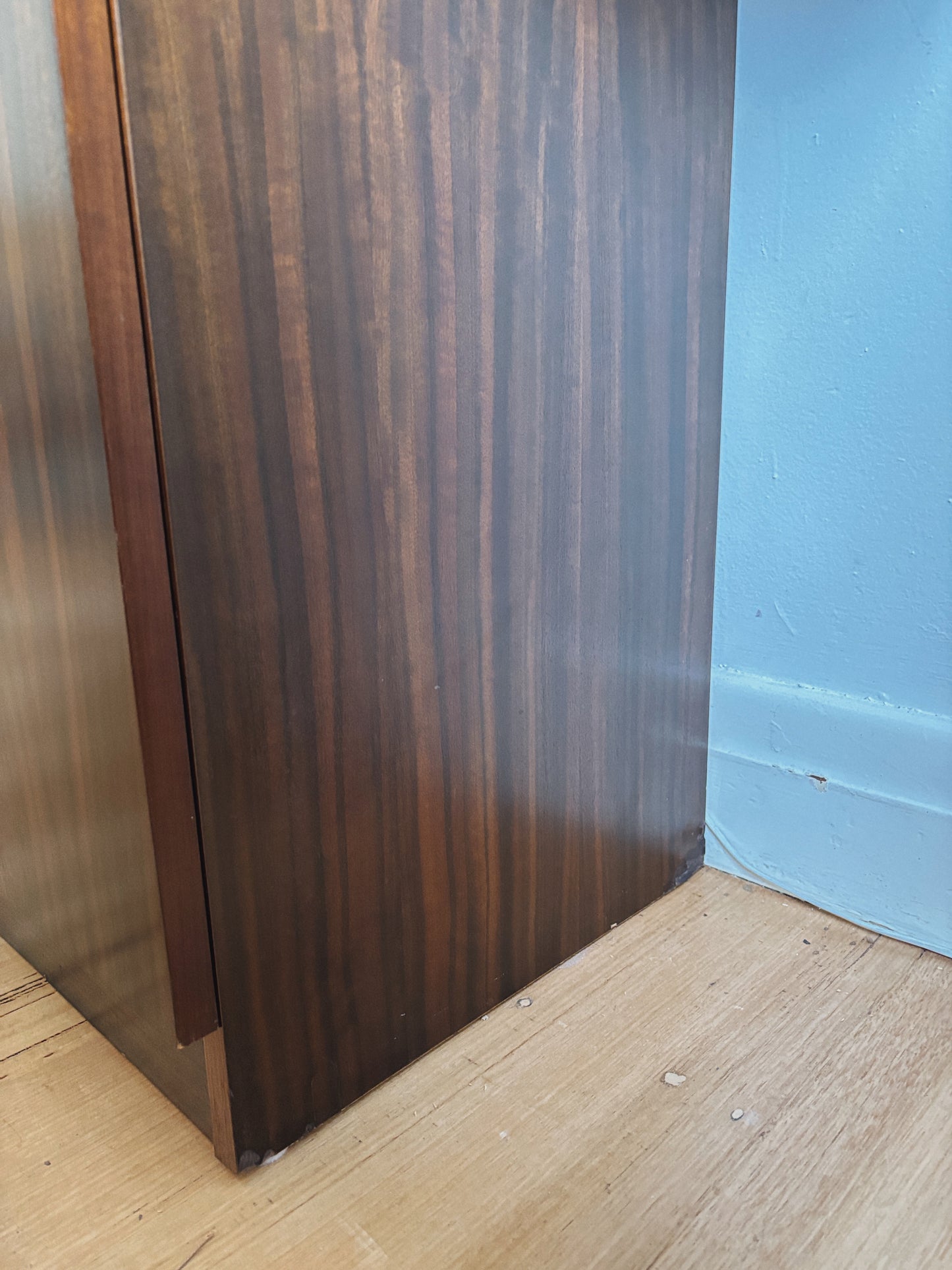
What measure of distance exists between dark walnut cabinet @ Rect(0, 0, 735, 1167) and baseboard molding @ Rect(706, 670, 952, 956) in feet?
0.60

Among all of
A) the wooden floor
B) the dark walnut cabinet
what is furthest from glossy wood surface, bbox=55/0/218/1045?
the wooden floor

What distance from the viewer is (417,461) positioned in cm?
67

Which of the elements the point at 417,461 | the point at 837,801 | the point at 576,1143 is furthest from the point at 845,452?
the point at 576,1143

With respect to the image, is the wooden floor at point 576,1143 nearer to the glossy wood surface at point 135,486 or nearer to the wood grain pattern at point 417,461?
the wood grain pattern at point 417,461

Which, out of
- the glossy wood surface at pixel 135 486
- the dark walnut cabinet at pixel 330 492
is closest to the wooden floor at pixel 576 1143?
the dark walnut cabinet at pixel 330 492

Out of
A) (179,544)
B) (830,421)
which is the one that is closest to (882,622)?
(830,421)

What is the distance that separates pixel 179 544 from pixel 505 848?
439 millimetres

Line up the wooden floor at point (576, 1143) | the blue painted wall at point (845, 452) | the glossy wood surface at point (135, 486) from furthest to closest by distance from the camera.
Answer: the blue painted wall at point (845, 452)
the wooden floor at point (576, 1143)
the glossy wood surface at point (135, 486)

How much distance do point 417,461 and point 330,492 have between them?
0.09m

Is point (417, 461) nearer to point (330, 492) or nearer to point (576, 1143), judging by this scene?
point (330, 492)

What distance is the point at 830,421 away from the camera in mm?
901

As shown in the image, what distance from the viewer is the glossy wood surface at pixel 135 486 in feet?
1.57

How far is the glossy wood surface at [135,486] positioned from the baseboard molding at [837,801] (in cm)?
68

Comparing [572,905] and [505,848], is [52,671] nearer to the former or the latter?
[505,848]
